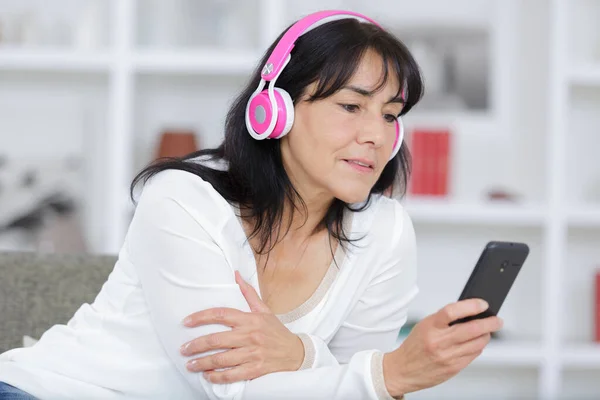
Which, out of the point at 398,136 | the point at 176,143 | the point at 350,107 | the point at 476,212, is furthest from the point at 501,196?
the point at 350,107

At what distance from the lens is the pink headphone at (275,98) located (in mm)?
1561

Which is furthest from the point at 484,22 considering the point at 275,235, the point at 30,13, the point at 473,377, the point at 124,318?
the point at 124,318

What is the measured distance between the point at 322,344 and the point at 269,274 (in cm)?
21

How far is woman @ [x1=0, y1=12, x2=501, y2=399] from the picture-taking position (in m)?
1.43

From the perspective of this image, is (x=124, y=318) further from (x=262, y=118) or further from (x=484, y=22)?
(x=484, y=22)

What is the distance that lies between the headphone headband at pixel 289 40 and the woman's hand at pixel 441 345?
1.72ft

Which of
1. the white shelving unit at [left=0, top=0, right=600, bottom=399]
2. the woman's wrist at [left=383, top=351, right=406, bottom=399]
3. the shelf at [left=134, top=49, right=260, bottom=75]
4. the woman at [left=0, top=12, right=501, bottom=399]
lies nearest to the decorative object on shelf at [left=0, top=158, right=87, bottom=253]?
the white shelving unit at [left=0, top=0, right=600, bottom=399]

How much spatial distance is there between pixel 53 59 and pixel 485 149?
5.23ft

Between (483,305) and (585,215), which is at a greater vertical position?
(483,305)

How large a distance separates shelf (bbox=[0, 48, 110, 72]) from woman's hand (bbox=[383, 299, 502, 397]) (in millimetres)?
2092

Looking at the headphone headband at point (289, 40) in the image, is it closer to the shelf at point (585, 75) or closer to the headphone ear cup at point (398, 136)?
the headphone ear cup at point (398, 136)

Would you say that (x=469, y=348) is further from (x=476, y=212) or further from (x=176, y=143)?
(x=176, y=143)

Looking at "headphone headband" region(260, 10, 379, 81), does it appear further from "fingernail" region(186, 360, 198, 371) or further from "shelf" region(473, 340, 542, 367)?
"shelf" region(473, 340, 542, 367)

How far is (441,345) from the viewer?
1322 millimetres
